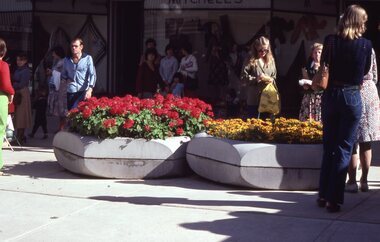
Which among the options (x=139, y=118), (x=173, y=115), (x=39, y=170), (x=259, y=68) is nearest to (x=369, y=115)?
(x=173, y=115)

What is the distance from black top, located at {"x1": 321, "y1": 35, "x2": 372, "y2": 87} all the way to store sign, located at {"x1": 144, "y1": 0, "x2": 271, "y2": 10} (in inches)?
338

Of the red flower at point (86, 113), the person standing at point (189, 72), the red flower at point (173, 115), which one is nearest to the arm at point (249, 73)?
the red flower at point (173, 115)

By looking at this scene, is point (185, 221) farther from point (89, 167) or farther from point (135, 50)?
point (135, 50)

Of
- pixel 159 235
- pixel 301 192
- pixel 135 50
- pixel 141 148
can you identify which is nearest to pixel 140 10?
pixel 135 50

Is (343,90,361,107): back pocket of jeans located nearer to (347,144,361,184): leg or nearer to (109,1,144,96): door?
(347,144,361,184): leg

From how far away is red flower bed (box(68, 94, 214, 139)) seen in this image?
8953 mm

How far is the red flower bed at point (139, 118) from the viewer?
895 cm

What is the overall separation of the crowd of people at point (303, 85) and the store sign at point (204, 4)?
86 centimetres

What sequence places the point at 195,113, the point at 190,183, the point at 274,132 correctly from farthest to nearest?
1. the point at 195,113
2. the point at 190,183
3. the point at 274,132

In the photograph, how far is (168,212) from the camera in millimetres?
7176

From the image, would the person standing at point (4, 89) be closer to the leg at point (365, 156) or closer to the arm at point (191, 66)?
the leg at point (365, 156)

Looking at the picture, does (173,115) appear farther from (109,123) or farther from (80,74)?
(80,74)

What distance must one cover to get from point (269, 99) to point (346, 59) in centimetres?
322

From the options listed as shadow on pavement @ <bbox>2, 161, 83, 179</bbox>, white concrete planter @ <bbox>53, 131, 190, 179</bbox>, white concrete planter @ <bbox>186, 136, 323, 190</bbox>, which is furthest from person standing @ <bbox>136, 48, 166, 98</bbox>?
white concrete planter @ <bbox>186, 136, 323, 190</bbox>
